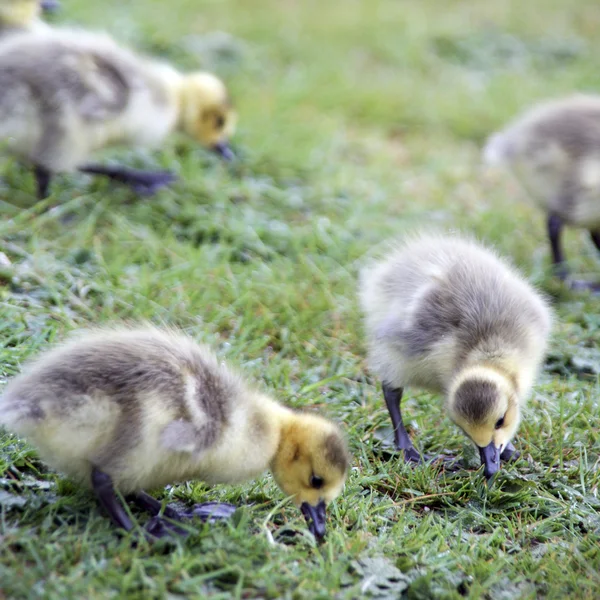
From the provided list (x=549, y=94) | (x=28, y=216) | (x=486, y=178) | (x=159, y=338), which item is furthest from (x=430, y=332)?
(x=549, y=94)

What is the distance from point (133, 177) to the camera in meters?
4.22

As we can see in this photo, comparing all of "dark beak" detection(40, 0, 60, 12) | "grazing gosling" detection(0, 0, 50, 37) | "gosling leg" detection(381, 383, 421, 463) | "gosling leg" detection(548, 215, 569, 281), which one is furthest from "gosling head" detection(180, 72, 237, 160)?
"gosling leg" detection(381, 383, 421, 463)

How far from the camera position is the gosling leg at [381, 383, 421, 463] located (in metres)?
2.79

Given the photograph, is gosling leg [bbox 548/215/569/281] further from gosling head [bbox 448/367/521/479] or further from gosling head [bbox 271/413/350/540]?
gosling head [bbox 271/413/350/540]

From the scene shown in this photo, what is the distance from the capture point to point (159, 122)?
14.0 ft

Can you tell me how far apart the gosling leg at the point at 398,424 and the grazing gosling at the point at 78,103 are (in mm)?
1831

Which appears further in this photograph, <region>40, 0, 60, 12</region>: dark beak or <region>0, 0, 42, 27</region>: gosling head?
<region>40, 0, 60, 12</region>: dark beak

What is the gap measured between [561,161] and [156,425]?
2.68 meters

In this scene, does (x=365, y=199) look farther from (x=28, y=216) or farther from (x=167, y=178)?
(x=28, y=216)

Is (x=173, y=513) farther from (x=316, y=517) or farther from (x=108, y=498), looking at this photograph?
(x=316, y=517)

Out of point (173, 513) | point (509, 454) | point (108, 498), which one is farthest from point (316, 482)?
point (509, 454)

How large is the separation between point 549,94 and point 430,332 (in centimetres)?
428

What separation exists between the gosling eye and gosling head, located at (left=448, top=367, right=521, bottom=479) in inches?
20.1

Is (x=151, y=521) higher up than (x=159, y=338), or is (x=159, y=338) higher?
(x=159, y=338)
